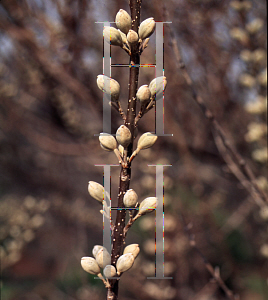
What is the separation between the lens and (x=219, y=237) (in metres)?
3.08

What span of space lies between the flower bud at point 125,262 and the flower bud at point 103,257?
32 millimetres

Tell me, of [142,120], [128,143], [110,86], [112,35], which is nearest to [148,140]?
[128,143]

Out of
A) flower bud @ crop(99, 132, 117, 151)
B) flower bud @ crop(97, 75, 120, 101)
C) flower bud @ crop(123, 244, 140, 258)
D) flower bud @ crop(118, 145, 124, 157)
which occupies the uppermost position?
flower bud @ crop(97, 75, 120, 101)

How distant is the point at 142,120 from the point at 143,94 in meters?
2.02

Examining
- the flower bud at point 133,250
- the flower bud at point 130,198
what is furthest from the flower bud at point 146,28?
the flower bud at point 133,250

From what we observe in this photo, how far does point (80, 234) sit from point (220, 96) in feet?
6.86

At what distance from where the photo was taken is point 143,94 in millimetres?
637

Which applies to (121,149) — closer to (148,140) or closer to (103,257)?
(148,140)

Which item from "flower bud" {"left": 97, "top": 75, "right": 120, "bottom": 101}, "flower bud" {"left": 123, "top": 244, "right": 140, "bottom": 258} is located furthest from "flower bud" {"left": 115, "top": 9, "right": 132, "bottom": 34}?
"flower bud" {"left": 123, "top": 244, "right": 140, "bottom": 258}

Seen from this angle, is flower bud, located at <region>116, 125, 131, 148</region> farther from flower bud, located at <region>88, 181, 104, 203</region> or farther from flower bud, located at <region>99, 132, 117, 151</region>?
flower bud, located at <region>88, 181, 104, 203</region>

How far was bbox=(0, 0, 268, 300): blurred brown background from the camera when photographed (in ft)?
6.40

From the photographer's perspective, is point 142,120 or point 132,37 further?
point 142,120

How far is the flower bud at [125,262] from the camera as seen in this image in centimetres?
63

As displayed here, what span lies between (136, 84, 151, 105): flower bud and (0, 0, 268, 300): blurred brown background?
3.60ft
